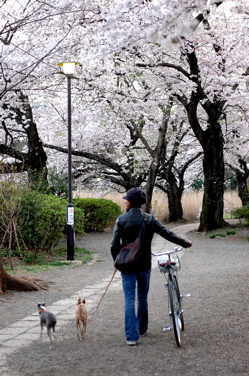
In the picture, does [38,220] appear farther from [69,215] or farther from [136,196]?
[136,196]

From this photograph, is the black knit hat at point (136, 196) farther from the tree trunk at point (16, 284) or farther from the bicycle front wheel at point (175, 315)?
the tree trunk at point (16, 284)

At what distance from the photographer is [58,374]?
12.5 ft

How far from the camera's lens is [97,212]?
65.0 feet

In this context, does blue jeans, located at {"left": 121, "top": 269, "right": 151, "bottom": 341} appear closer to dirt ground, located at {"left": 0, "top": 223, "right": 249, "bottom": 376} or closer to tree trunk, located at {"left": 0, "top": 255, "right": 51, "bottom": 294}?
dirt ground, located at {"left": 0, "top": 223, "right": 249, "bottom": 376}

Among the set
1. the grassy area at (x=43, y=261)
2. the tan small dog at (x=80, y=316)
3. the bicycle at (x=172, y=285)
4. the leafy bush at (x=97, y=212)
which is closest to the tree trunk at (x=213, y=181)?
the leafy bush at (x=97, y=212)

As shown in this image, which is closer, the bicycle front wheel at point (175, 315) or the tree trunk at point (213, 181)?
the bicycle front wheel at point (175, 315)

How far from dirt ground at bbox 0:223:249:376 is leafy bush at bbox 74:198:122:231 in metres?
10.5

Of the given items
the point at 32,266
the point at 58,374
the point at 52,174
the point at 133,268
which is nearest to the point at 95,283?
the point at 32,266

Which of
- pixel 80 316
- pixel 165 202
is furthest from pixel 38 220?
pixel 165 202

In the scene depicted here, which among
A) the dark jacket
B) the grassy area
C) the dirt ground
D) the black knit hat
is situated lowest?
the dirt ground

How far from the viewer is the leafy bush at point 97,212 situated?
19.6m

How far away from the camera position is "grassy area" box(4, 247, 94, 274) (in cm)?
998

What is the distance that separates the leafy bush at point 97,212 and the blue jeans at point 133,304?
48.2ft

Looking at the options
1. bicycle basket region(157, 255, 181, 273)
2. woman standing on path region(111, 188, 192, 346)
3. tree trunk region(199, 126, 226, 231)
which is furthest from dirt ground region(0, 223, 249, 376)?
tree trunk region(199, 126, 226, 231)
